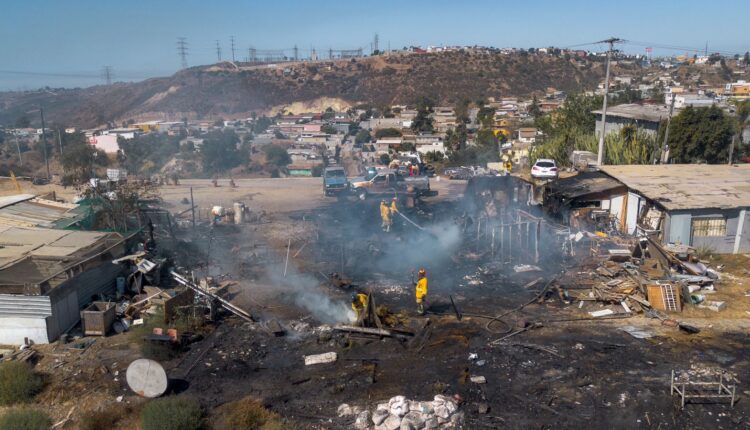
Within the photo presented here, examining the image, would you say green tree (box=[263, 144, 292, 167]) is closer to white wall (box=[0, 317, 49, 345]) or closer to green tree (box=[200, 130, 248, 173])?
green tree (box=[200, 130, 248, 173])

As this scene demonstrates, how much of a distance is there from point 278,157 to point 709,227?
32799 millimetres

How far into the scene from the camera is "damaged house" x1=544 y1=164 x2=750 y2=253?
16.7 metres

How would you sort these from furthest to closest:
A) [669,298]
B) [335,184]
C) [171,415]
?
[335,184] → [669,298] → [171,415]

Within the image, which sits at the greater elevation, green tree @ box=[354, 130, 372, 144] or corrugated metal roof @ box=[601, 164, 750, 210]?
corrugated metal roof @ box=[601, 164, 750, 210]

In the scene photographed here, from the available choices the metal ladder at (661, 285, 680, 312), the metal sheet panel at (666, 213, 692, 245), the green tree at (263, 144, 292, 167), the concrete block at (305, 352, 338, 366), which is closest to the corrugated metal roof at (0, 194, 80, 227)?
the concrete block at (305, 352, 338, 366)

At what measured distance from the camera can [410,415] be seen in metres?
8.68

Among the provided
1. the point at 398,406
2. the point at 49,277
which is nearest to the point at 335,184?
the point at 49,277

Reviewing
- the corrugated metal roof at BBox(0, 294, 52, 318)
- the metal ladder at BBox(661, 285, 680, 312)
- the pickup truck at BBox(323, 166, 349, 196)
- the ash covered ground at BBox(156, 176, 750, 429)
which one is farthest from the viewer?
the pickup truck at BBox(323, 166, 349, 196)

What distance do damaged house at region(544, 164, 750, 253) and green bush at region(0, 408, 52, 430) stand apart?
627 inches

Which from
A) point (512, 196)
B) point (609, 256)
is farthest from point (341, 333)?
point (512, 196)

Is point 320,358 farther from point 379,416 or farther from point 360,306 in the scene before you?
point 379,416

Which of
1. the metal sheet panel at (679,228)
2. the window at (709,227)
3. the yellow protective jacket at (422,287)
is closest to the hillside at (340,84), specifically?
the window at (709,227)

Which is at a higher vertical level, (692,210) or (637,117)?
(637,117)

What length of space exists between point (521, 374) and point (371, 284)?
5891 millimetres
